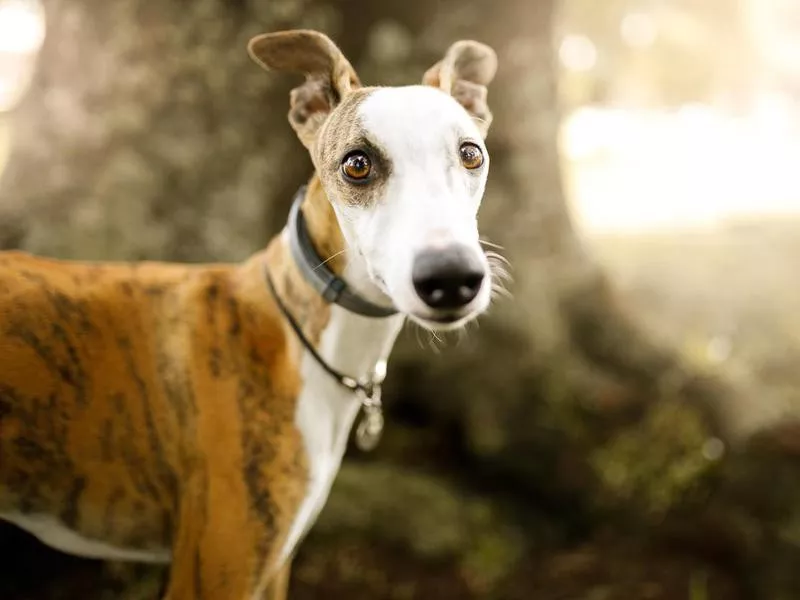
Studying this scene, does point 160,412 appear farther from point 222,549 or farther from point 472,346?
point 472,346

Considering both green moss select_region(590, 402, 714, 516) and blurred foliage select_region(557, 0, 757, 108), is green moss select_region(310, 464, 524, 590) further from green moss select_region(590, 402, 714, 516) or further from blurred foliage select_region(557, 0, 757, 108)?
blurred foliage select_region(557, 0, 757, 108)

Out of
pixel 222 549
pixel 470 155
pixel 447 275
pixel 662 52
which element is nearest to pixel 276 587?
pixel 222 549

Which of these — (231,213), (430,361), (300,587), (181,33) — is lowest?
(300,587)

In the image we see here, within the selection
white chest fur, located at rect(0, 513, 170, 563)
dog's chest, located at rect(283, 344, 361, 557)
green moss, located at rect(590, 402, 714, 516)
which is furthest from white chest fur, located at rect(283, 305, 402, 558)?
green moss, located at rect(590, 402, 714, 516)

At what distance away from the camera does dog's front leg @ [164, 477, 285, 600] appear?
1753 millimetres

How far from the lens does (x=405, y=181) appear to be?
157 centimetres

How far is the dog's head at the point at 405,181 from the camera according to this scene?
1.44 m

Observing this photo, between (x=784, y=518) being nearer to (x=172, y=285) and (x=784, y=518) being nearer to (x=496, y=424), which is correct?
(x=496, y=424)

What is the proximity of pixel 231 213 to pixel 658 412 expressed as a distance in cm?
204

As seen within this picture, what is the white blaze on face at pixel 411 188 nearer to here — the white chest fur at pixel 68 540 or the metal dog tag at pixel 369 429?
the metal dog tag at pixel 369 429

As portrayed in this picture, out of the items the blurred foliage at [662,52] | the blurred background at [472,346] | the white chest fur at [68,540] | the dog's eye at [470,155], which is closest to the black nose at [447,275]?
the dog's eye at [470,155]

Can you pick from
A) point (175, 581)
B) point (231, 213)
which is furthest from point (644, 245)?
point (175, 581)

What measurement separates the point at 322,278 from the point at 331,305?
9 centimetres

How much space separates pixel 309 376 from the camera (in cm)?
191
